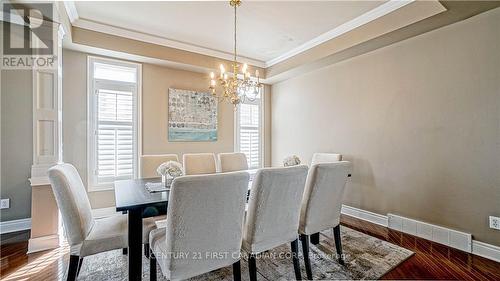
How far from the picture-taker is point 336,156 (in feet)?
11.3

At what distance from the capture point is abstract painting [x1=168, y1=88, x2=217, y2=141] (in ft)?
13.8

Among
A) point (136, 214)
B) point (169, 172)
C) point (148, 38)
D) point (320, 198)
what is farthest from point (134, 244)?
point (148, 38)

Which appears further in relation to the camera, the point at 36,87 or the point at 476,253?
the point at 36,87

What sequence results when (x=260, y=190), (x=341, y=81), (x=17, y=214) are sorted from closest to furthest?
(x=260, y=190) < (x=17, y=214) < (x=341, y=81)

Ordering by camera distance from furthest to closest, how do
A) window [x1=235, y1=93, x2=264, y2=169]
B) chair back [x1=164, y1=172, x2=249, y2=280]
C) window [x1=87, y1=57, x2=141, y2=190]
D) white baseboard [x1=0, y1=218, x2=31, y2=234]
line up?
window [x1=235, y1=93, x2=264, y2=169], window [x1=87, y1=57, x2=141, y2=190], white baseboard [x1=0, y1=218, x2=31, y2=234], chair back [x1=164, y1=172, x2=249, y2=280]

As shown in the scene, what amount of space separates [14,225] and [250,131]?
390 centimetres

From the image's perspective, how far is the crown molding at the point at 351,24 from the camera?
2.72 metres

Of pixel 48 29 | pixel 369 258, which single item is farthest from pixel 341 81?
pixel 48 29

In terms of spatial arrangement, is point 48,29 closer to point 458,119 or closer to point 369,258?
point 369,258

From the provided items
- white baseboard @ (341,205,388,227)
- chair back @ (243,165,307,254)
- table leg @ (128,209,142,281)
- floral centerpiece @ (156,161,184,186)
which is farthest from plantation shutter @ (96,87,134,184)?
white baseboard @ (341,205,388,227)

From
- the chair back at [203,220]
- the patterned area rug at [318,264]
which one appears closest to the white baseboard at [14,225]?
the patterned area rug at [318,264]

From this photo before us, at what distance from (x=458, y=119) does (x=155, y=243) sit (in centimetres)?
324

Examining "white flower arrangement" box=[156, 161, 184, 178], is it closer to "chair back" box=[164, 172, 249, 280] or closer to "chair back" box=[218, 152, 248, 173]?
"chair back" box=[164, 172, 249, 280]

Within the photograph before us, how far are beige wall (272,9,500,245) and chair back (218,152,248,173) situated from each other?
5.13ft
